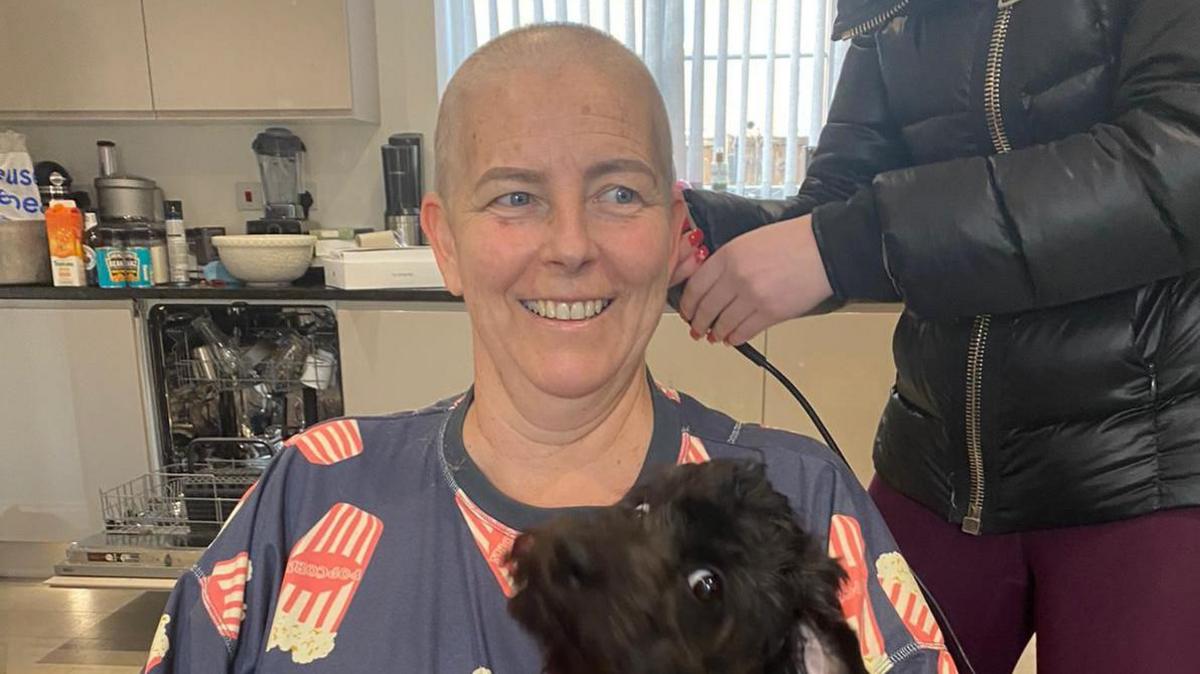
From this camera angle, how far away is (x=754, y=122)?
335 cm

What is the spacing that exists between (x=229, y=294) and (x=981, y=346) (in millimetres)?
2420

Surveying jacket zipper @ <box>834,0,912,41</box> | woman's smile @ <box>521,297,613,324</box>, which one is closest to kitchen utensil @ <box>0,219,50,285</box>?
woman's smile @ <box>521,297,613,324</box>

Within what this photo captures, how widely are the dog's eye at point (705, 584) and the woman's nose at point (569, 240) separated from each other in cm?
37

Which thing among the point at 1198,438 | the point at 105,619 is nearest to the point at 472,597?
the point at 1198,438

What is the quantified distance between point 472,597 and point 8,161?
119 inches

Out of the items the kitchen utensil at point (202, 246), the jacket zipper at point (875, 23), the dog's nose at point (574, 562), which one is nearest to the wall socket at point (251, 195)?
the kitchen utensil at point (202, 246)

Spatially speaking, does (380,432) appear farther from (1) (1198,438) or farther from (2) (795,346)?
(2) (795,346)

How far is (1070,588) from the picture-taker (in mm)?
1003

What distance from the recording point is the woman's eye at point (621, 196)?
97cm

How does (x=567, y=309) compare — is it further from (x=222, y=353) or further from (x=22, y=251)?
(x=22, y=251)

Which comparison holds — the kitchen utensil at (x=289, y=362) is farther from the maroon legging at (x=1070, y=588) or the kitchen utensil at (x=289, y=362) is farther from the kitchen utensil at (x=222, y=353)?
the maroon legging at (x=1070, y=588)

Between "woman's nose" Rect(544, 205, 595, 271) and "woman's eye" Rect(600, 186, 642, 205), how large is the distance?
38 mm

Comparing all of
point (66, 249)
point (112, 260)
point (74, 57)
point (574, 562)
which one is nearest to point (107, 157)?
point (74, 57)

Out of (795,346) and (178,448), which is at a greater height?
(795,346)
